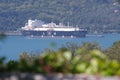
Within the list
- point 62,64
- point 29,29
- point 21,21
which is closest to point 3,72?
point 62,64

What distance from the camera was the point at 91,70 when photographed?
8.62ft

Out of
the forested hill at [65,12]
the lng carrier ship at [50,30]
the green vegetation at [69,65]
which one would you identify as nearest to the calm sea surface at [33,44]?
the lng carrier ship at [50,30]

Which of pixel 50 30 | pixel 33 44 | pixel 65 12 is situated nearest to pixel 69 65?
pixel 33 44

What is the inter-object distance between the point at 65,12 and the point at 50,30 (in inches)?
698

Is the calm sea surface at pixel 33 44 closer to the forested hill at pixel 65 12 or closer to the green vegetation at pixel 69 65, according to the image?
the forested hill at pixel 65 12

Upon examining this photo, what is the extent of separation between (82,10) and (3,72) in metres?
160

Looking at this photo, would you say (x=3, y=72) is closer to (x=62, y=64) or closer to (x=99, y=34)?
(x=62, y=64)

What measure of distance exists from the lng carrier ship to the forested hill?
3.02 metres

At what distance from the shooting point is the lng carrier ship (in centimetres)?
13738

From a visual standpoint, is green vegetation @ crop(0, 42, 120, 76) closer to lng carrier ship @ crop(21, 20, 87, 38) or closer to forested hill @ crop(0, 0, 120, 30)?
lng carrier ship @ crop(21, 20, 87, 38)

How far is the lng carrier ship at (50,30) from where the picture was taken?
137 metres

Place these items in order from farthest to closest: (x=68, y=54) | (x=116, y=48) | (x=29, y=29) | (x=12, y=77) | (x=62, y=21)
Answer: (x=62, y=21)
(x=29, y=29)
(x=116, y=48)
(x=68, y=54)
(x=12, y=77)

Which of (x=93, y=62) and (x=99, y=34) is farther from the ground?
(x=93, y=62)

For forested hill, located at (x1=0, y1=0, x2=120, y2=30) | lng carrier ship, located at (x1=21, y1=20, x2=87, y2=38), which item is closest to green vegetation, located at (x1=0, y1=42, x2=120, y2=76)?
lng carrier ship, located at (x1=21, y1=20, x2=87, y2=38)
